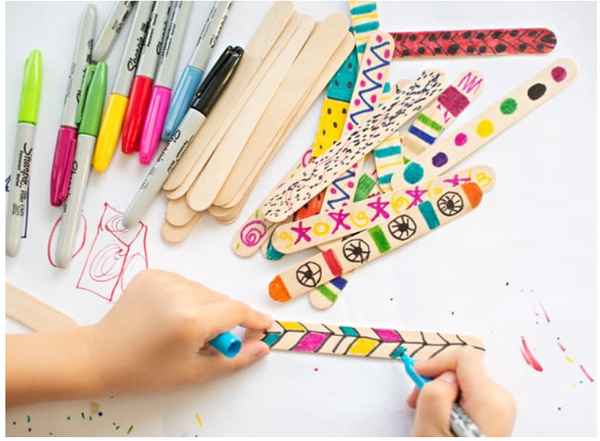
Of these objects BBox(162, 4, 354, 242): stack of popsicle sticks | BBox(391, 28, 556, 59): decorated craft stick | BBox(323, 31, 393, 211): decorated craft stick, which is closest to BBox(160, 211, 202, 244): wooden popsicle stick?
BBox(162, 4, 354, 242): stack of popsicle sticks

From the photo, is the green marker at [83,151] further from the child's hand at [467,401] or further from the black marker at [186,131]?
the child's hand at [467,401]

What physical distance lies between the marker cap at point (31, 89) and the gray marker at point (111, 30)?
73mm

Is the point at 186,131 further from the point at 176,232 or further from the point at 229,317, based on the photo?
the point at 229,317

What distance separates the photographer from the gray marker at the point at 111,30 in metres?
0.76

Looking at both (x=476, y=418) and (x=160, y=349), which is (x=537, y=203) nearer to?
(x=476, y=418)

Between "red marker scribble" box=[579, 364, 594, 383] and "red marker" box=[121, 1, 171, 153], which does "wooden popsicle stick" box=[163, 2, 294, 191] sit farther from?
"red marker scribble" box=[579, 364, 594, 383]

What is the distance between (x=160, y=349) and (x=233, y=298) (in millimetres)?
113

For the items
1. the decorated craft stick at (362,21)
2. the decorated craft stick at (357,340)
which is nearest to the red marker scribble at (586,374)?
the decorated craft stick at (357,340)

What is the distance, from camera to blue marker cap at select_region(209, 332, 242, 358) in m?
0.61

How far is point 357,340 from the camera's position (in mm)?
681

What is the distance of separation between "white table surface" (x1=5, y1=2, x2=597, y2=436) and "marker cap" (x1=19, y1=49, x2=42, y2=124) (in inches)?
4.5

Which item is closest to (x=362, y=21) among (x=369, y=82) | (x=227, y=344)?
(x=369, y=82)

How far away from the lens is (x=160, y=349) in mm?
626

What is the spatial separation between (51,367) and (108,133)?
11.1 inches
